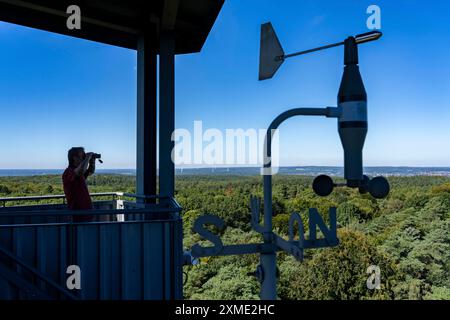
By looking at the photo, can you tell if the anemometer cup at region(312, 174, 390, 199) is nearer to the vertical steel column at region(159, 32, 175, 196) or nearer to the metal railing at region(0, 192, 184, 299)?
the metal railing at region(0, 192, 184, 299)

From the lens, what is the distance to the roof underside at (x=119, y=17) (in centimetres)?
324

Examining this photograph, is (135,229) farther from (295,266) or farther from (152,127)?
(295,266)

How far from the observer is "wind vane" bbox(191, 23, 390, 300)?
1.72 m

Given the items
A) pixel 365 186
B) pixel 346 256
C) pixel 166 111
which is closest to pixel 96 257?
pixel 365 186

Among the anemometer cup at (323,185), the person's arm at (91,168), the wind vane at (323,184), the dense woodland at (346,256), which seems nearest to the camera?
the wind vane at (323,184)

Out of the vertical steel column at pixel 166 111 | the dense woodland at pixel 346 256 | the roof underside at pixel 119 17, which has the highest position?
the roof underside at pixel 119 17

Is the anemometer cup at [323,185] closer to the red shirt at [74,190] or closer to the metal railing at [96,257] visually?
the metal railing at [96,257]

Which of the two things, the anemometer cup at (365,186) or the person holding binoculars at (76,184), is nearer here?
the anemometer cup at (365,186)

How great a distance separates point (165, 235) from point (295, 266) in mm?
18875

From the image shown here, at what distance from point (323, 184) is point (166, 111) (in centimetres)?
231

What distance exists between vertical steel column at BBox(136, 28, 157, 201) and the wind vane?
6.36 ft

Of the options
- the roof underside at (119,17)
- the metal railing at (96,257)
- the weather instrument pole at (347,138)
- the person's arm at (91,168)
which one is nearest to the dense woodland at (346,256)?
the roof underside at (119,17)
